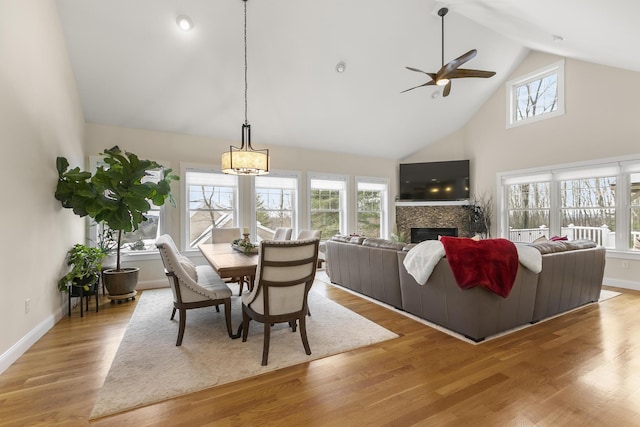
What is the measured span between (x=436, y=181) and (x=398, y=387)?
19.9 feet

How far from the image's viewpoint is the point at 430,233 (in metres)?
7.29

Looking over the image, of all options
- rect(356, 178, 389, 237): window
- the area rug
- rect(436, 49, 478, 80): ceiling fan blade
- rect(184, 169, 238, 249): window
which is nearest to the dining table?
the area rug

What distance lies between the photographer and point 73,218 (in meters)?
3.90

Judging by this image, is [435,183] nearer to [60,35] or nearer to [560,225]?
[560,225]

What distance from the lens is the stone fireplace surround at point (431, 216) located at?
7055 millimetres

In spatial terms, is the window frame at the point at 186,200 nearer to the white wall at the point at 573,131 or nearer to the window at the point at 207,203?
the window at the point at 207,203

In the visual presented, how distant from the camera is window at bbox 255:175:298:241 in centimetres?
591

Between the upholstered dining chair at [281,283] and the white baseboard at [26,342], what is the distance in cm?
185

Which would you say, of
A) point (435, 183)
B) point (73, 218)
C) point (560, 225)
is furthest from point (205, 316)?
point (560, 225)

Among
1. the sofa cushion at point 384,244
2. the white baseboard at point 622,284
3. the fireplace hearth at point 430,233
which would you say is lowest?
the white baseboard at point 622,284

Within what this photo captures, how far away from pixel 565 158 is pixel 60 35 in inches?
314

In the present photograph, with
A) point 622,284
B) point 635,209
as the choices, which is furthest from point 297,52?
point 622,284

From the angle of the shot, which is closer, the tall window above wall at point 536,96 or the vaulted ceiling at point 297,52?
the vaulted ceiling at point 297,52

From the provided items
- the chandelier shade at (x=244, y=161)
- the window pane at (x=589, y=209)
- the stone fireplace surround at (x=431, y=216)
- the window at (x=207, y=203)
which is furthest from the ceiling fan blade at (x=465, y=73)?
the window at (x=207, y=203)
